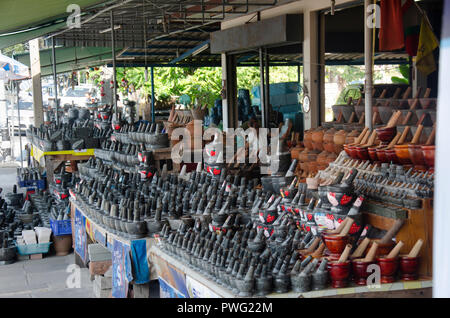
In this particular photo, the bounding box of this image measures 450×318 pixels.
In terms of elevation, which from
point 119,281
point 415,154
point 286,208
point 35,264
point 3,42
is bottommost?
point 35,264

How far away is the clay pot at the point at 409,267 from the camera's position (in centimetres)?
293

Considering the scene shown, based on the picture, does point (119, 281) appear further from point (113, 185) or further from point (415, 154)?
point (415, 154)

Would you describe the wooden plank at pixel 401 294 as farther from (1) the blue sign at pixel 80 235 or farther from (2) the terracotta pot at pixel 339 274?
(1) the blue sign at pixel 80 235

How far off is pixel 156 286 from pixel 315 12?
171 inches

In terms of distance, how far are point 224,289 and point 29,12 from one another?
4419mm

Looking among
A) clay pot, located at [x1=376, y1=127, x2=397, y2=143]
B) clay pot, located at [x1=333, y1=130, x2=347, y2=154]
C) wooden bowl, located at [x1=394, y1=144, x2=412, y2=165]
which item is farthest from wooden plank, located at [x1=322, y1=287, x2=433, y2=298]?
clay pot, located at [x1=333, y1=130, x2=347, y2=154]

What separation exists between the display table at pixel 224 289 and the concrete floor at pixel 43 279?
2.14 m

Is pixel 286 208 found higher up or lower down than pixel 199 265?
higher up

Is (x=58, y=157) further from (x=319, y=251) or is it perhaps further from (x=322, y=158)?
(x=319, y=251)

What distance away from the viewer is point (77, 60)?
14.9 metres

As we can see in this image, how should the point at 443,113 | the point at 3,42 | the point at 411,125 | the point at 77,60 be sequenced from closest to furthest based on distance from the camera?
the point at 443,113 → the point at 411,125 → the point at 3,42 → the point at 77,60

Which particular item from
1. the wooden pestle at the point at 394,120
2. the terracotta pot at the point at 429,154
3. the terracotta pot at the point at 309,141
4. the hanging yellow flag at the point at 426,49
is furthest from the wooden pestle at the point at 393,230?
the hanging yellow flag at the point at 426,49

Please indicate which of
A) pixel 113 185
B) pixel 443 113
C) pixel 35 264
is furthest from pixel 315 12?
pixel 443 113

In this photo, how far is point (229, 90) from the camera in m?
10.2
